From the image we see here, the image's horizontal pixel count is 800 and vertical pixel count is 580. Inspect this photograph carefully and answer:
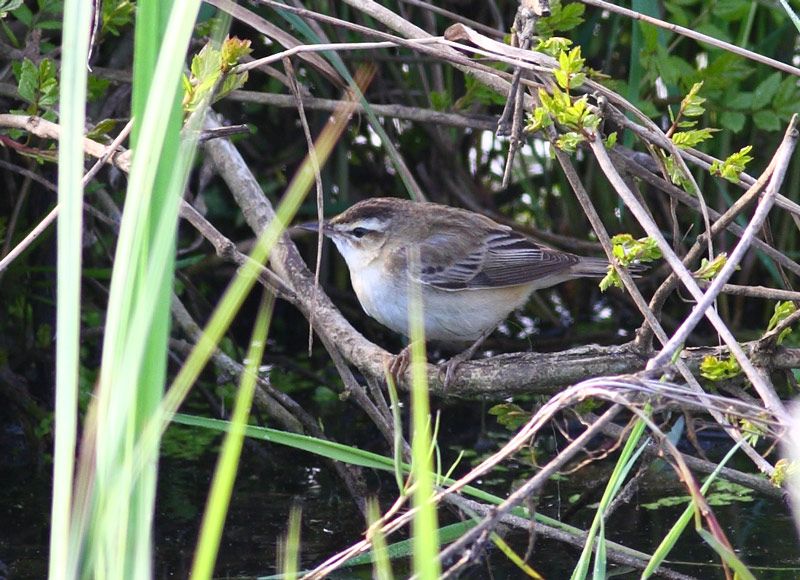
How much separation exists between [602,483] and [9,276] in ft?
8.27

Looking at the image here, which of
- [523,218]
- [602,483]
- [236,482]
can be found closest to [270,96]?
[236,482]

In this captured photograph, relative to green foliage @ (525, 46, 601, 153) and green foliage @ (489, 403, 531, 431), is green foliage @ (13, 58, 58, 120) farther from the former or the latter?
green foliage @ (489, 403, 531, 431)

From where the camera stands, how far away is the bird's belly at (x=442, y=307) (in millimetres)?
4426

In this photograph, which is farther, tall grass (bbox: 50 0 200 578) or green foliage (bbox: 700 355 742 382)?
green foliage (bbox: 700 355 742 382)

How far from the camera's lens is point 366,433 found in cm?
538

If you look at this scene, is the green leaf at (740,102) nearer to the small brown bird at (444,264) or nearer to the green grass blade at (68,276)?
the small brown bird at (444,264)

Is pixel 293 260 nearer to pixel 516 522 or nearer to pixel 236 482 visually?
pixel 236 482

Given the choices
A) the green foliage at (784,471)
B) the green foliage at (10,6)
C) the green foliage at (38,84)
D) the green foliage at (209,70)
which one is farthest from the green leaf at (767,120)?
the green foliage at (10,6)

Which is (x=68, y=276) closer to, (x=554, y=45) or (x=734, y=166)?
(x=554, y=45)

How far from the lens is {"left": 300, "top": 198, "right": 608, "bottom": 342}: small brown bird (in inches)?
180

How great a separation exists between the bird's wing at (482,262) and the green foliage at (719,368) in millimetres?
1733

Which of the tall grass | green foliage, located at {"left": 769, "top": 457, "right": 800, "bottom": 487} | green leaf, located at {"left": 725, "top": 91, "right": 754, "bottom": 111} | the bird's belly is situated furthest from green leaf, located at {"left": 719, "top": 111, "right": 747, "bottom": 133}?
the tall grass

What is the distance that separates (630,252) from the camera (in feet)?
9.40

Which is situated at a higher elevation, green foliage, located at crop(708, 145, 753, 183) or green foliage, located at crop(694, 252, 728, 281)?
green foliage, located at crop(708, 145, 753, 183)
